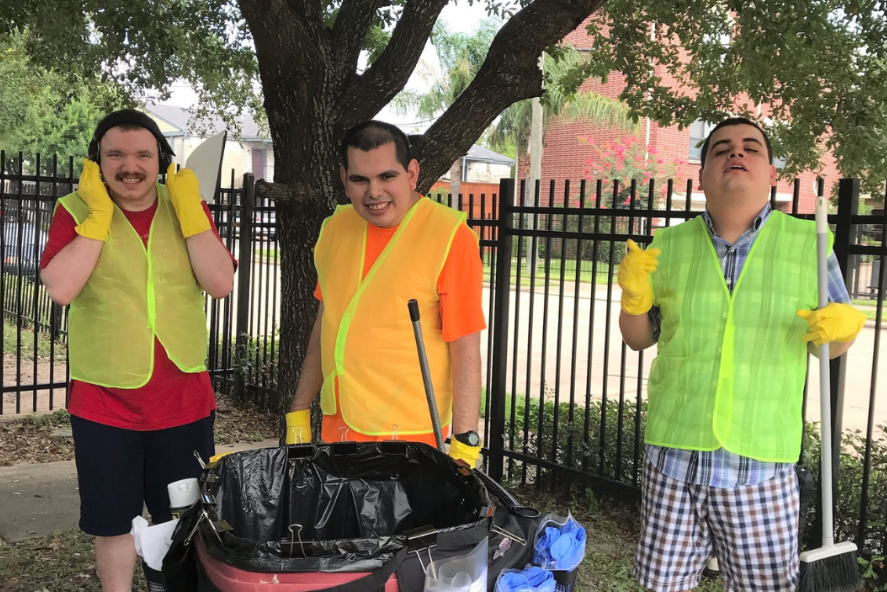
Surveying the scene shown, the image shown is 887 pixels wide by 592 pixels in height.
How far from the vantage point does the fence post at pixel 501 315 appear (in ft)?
16.1

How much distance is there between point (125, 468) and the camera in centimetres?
264

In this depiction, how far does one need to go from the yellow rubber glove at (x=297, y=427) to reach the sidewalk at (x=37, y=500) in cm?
254

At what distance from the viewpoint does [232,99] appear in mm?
9047

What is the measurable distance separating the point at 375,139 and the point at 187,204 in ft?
2.54

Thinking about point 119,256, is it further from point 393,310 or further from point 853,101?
point 853,101

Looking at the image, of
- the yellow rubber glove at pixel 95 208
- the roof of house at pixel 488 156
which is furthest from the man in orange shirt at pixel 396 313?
the roof of house at pixel 488 156

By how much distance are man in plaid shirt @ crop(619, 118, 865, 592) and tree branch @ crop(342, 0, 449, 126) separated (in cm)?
251

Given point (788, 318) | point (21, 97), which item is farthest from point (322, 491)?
point (21, 97)

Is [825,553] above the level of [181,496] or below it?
below

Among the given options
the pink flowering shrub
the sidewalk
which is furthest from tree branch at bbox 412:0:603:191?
the pink flowering shrub

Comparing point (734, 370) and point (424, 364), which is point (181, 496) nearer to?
point (424, 364)

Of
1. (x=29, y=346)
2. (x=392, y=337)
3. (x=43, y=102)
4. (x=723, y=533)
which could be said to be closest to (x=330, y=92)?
(x=392, y=337)

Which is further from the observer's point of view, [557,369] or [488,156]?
[488,156]

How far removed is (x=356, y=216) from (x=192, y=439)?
3.34ft
